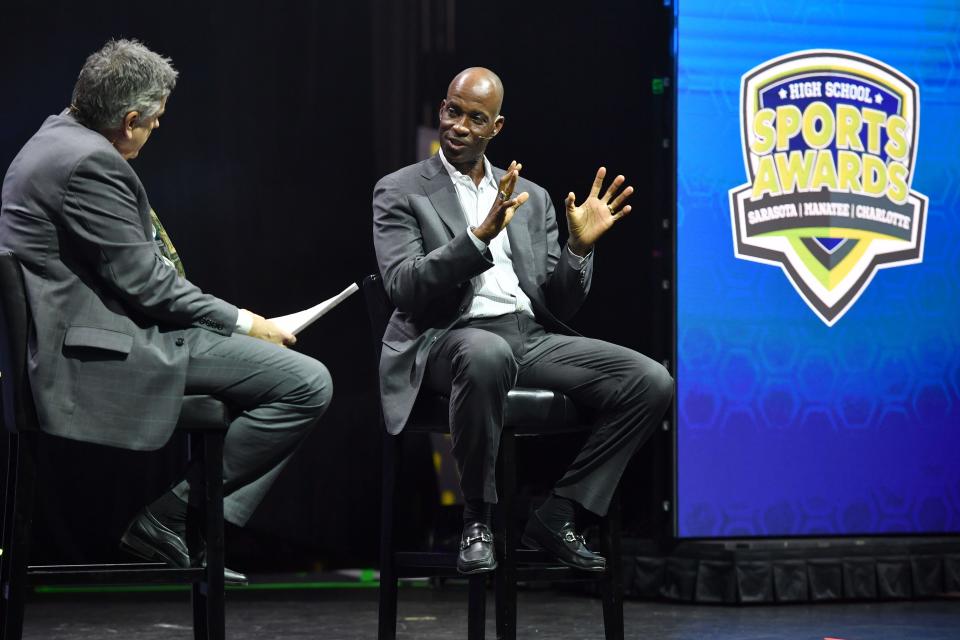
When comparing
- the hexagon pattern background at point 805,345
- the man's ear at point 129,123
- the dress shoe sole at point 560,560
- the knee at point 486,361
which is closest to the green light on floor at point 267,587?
the hexagon pattern background at point 805,345

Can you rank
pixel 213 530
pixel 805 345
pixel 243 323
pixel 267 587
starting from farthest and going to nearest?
pixel 267 587 < pixel 805 345 < pixel 243 323 < pixel 213 530

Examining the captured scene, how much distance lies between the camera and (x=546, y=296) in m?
3.22

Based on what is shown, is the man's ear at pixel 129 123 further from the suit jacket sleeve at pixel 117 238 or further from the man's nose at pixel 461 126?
the man's nose at pixel 461 126

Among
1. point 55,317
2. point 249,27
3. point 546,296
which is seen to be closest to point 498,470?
point 546,296

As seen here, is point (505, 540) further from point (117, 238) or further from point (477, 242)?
point (117, 238)

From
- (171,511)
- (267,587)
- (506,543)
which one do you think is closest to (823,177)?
(506,543)

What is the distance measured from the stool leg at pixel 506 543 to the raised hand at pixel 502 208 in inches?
18.8

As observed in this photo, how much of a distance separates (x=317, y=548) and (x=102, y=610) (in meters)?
0.85

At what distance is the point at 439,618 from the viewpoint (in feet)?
12.8

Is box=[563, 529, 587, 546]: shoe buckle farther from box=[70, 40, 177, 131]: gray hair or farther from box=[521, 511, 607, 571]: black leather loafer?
box=[70, 40, 177, 131]: gray hair

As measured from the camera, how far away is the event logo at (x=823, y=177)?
14.3ft

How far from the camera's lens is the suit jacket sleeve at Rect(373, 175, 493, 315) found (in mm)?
2801

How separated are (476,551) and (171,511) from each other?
68 centimetres

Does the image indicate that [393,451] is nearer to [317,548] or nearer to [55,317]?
[55,317]
